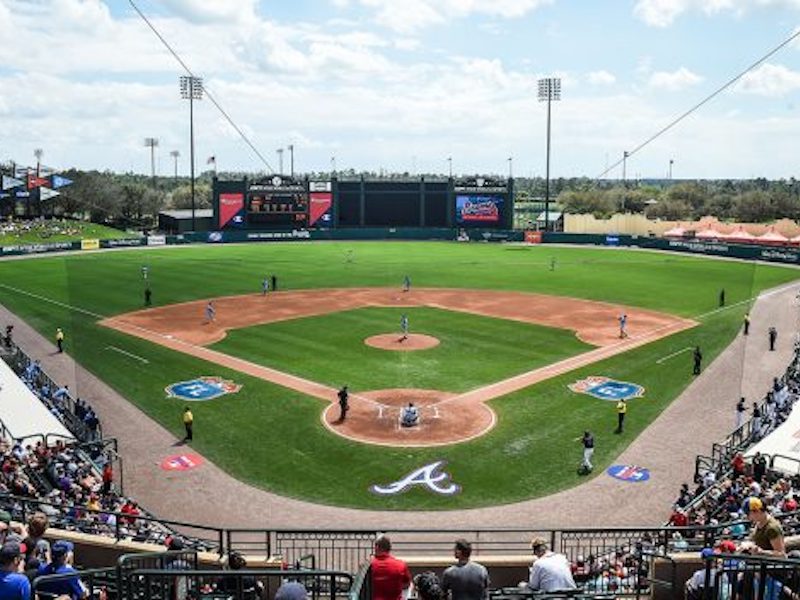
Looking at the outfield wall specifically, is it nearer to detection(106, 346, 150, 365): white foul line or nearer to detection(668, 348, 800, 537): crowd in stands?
detection(106, 346, 150, 365): white foul line

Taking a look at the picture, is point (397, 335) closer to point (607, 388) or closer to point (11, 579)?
point (607, 388)

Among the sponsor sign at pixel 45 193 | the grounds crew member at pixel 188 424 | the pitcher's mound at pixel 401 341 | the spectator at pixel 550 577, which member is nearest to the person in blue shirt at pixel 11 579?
the spectator at pixel 550 577

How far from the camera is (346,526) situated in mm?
19828

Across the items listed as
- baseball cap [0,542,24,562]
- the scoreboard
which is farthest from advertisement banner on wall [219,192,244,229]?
baseball cap [0,542,24,562]

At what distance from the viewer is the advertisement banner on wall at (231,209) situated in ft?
322

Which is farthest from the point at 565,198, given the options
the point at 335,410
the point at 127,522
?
the point at 127,522

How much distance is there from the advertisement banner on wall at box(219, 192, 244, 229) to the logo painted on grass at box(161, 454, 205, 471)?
76.8 meters

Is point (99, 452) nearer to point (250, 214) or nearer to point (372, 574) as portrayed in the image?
point (372, 574)

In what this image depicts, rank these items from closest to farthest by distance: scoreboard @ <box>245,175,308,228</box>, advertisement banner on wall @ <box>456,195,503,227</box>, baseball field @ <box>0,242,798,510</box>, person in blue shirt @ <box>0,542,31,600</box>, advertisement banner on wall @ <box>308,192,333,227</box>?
person in blue shirt @ <box>0,542,31,600</box> → baseball field @ <box>0,242,798,510</box> → scoreboard @ <box>245,175,308,228</box> → advertisement banner on wall @ <box>308,192,333,227</box> → advertisement banner on wall @ <box>456,195,503,227</box>

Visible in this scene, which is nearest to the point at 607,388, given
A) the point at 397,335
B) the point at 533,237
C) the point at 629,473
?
the point at 629,473

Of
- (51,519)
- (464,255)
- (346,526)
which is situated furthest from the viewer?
(464,255)

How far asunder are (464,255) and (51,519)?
72.4 metres

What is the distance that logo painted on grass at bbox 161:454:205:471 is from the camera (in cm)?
2381

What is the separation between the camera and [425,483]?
74.0ft
